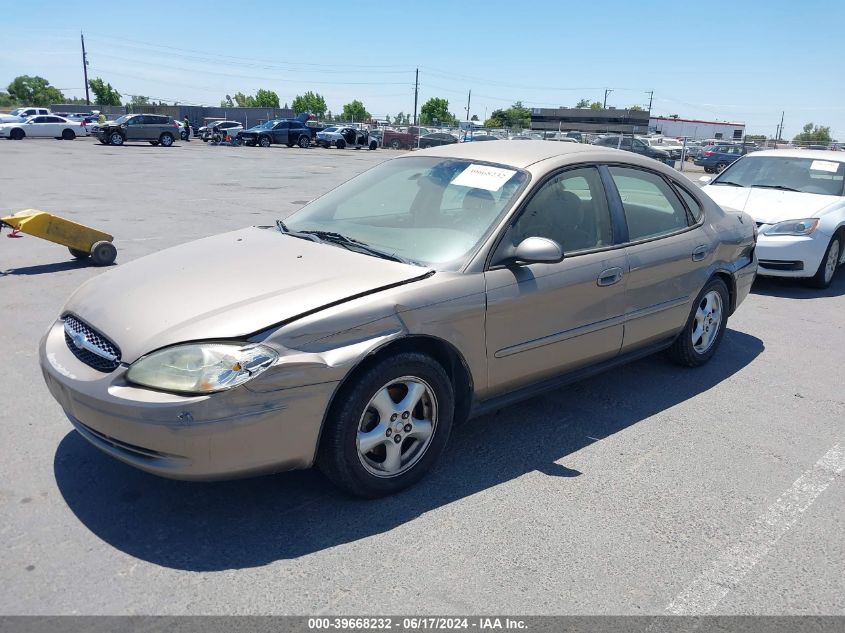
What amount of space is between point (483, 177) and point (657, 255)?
131cm

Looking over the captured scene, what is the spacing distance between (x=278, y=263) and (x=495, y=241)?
110 centimetres

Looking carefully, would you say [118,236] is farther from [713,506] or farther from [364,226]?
[713,506]

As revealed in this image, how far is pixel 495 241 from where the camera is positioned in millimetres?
3713

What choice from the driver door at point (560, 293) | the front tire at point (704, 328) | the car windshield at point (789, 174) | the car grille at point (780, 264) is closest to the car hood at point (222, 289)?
the driver door at point (560, 293)

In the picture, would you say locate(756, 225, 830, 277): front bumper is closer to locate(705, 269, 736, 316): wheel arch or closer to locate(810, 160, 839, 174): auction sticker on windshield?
locate(810, 160, 839, 174): auction sticker on windshield

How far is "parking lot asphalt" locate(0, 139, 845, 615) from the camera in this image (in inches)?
107

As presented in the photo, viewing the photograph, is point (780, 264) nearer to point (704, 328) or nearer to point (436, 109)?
point (704, 328)

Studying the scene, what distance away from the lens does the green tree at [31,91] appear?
124m

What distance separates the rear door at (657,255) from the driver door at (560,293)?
0.16 m

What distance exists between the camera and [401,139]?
160 ft

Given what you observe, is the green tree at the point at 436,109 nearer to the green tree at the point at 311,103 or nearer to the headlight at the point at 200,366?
the green tree at the point at 311,103

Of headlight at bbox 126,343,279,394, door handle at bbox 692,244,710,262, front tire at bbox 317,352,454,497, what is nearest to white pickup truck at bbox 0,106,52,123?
door handle at bbox 692,244,710,262

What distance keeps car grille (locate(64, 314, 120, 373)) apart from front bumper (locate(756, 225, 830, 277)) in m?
7.00

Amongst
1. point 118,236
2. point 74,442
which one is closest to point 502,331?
point 74,442
